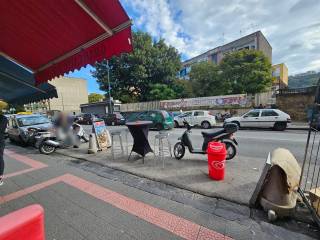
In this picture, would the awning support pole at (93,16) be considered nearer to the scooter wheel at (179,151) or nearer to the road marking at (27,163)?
the scooter wheel at (179,151)

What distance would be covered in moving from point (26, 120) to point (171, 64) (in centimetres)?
1982

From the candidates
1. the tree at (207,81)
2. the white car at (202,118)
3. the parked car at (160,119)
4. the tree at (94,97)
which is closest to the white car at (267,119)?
the white car at (202,118)

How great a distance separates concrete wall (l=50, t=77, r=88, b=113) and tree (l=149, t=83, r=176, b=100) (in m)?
29.1

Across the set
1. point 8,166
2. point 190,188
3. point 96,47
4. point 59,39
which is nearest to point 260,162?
point 190,188

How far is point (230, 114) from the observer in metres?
17.6

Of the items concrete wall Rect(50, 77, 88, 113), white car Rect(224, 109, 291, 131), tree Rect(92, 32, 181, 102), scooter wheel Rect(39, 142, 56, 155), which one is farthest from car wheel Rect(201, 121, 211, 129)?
concrete wall Rect(50, 77, 88, 113)

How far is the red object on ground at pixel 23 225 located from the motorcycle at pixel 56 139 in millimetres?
7733

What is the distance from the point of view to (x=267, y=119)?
1205 cm

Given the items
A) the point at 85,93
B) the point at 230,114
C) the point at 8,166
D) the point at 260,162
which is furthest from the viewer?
the point at 85,93

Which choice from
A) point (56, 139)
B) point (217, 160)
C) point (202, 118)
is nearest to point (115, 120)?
point (202, 118)

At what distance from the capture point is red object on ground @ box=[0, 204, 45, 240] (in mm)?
1189

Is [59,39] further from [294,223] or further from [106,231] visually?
[294,223]

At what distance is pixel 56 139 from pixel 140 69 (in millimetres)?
18044

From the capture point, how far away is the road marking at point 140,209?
8.86ft
